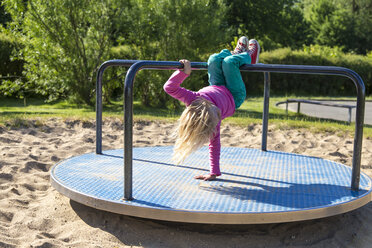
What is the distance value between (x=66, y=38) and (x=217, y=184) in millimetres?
6190

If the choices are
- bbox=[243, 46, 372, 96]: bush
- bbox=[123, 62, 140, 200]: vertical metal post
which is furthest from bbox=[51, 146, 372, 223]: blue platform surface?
bbox=[243, 46, 372, 96]: bush

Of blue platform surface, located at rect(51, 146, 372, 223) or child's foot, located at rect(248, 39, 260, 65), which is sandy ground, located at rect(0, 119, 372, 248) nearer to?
blue platform surface, located at rect(51, 146, 372, 223)

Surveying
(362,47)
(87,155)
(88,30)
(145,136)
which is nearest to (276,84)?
(88,30)

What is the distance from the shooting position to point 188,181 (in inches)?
A: 114

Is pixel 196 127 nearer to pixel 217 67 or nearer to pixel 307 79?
pixel 217 67

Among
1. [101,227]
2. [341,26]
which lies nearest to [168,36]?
[101,227]

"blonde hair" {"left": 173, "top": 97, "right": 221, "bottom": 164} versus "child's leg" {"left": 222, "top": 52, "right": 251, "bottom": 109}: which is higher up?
"child's leg" {"left": 222, "top": 52, "right": 251, "bottom": 109}

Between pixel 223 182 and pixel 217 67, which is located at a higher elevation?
pixel 217 67

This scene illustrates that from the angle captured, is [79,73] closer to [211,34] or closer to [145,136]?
[211,34]

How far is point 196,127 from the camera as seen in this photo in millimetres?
2459

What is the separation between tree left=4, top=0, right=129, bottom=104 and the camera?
7914 millimetres

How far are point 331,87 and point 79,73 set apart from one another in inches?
437

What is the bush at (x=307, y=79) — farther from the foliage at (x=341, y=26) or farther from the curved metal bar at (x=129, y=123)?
the foliage at (x=341, y=26)

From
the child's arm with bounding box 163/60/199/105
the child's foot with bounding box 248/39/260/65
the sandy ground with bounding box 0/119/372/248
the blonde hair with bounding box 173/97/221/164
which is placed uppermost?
the child's foot with bounding box 248/39/260/65
